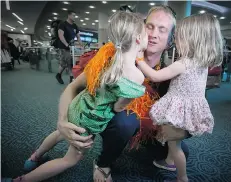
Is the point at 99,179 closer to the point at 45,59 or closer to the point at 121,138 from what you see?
the point at 121,138

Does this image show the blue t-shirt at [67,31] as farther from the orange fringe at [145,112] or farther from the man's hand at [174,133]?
the man's hand at [174,133]

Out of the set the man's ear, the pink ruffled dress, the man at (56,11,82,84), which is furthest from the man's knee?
the man at (56,11,82,84)

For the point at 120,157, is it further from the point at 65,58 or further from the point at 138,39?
the point at 65,58

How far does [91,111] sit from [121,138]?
0.61 feet

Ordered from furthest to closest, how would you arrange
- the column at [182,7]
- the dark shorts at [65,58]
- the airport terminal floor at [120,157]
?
the column at [182,7] < the dark shorts at [65,58] < the airport terminal floor at [120,157]

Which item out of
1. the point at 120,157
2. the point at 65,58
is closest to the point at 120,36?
the point at 120,157

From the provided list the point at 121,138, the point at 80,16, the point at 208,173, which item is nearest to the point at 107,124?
the point at 121,138

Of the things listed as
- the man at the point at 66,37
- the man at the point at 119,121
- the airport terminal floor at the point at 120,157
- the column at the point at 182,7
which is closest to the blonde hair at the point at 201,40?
the man at the point at 119,121

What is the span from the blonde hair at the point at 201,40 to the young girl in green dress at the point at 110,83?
0.24 metres

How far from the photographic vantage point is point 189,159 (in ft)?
4.01

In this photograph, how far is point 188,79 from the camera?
870mm

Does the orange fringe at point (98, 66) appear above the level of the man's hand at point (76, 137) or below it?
above

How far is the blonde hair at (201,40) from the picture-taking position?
86cm

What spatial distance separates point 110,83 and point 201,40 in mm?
483
